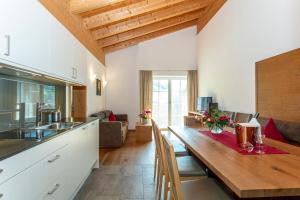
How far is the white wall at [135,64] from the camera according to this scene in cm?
768

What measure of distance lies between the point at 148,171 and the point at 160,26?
447cm

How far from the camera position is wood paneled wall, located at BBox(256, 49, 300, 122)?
2836 mm

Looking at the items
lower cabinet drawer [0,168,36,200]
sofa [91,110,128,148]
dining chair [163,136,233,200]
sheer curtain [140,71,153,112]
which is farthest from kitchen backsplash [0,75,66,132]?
sheer curtain [140,71,153,112]

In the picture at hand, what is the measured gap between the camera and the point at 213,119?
7.79ft

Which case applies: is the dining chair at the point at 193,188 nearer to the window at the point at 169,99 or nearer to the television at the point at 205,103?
the television at the point at 205,103

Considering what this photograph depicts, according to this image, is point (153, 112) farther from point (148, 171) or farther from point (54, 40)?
point (54, 40)

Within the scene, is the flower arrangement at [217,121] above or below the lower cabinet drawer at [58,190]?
above

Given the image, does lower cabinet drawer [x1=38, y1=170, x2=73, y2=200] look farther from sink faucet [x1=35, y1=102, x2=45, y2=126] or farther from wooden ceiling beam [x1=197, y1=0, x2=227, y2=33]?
wooden ceiling beam [x1=197, y1=0, x2=227, y2=33]

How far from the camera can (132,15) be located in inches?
185

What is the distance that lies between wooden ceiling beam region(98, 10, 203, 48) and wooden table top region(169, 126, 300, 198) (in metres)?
5.10

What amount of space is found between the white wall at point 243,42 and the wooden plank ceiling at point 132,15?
0.56 meters

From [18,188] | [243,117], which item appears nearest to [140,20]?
[243,117]

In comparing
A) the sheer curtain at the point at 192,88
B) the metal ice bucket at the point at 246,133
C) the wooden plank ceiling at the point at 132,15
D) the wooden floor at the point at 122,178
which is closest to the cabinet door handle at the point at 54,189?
the wooden floor at the point at 122,178

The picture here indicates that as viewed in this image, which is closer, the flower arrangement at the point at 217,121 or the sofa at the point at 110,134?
the flower arrangement at the point at 217,121
